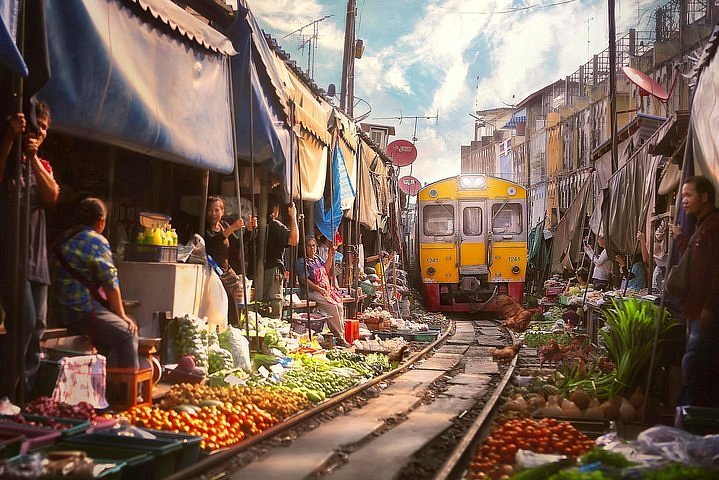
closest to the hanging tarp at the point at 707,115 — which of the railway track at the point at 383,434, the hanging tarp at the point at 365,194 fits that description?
the railway track at the point at 383,434

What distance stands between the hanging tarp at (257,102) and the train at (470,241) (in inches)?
394

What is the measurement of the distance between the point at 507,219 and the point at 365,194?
184 inches

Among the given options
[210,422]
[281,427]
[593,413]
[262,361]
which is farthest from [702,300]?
[262,361]

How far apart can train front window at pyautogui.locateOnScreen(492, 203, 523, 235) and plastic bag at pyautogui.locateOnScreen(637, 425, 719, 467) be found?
14.9m

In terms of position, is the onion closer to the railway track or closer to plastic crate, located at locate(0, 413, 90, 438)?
the railway track

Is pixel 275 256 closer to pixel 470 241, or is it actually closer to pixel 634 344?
pixel 634 344

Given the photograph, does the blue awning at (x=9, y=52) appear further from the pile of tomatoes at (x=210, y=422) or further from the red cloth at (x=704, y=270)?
the red cloth at (x=704, y=270)

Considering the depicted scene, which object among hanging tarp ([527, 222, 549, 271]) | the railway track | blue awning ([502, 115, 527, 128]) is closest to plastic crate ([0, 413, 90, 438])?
the railway track

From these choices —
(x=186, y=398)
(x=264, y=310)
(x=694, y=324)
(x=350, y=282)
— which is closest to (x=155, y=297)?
(x=186, y=398)

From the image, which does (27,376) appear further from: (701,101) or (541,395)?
(701,101)

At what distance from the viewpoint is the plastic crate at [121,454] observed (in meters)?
3.80

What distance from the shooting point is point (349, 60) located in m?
18.1

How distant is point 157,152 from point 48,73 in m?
1.59

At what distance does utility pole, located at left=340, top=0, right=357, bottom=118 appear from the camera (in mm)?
17750
